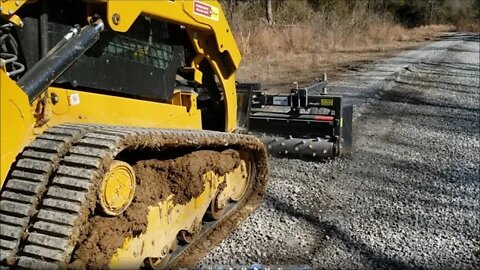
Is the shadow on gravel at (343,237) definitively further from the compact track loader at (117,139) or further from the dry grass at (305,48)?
the dry grass at (305,48)

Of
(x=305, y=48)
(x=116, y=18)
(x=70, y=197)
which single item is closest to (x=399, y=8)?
(x=305, y=48)

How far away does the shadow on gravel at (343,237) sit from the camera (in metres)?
4.00

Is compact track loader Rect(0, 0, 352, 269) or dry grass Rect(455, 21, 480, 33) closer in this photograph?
compact track loader Rect(0, 0, 352, 269)

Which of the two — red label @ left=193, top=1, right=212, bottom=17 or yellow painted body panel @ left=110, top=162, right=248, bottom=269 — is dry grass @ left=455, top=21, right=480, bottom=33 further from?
yellow painted body panel @ left=110, top=162, right=248, bottom=269

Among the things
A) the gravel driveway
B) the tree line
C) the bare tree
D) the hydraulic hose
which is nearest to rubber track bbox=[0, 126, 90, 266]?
the hydraulic hose

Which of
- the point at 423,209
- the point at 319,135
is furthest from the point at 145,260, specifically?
the point at 319,135

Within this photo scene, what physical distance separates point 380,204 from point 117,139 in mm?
2981

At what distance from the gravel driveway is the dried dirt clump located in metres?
0.55

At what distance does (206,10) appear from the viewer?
173 inches

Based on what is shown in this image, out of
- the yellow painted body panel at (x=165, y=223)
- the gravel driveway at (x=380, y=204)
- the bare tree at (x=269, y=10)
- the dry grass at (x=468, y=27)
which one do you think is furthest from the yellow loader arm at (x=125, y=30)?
the dry grass at (x=468, y=27)

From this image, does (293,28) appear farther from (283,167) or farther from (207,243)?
(207,243)

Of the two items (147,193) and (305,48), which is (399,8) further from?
(147,193)

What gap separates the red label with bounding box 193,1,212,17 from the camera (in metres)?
4.23

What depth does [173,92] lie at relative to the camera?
4.54m
